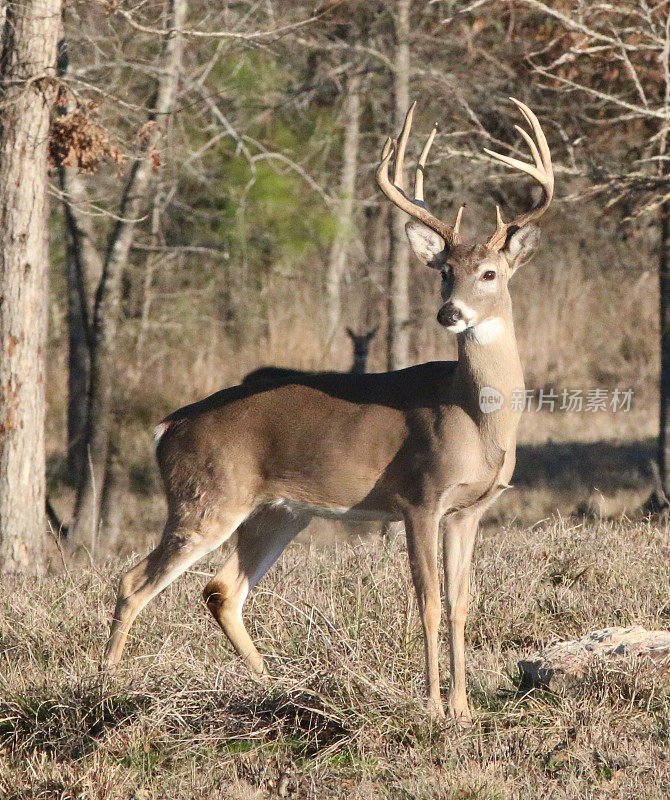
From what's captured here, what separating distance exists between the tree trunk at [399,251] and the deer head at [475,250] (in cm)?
458

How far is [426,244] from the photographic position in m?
4.81

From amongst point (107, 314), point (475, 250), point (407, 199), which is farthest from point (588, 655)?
point (107, 314)

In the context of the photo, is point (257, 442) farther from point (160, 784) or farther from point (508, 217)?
point (508, 217)

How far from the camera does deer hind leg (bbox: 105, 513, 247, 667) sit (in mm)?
4730

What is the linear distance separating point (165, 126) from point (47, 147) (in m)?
2.58

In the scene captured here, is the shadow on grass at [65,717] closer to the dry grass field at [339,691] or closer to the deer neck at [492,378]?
the dry grass field at [339,691]

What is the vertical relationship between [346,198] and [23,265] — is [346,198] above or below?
above

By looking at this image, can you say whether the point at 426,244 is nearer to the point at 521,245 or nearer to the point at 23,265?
the point at 521,245

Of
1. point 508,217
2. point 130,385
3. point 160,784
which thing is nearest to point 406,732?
point 160,784

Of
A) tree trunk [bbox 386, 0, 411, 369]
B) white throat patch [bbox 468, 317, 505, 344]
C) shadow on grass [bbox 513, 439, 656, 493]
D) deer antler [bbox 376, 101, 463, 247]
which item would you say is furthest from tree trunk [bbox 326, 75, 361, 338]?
white throat patch [bbox 468, 317, 505, 344]

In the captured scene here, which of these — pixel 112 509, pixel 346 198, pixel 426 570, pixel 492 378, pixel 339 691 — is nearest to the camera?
pixel 339 691

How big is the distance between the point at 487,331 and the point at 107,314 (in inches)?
228

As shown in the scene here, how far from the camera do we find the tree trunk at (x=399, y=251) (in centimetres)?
946

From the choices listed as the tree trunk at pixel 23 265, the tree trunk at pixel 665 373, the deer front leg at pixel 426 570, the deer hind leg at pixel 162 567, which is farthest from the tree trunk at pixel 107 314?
the deer front leg at pixel 426 570
